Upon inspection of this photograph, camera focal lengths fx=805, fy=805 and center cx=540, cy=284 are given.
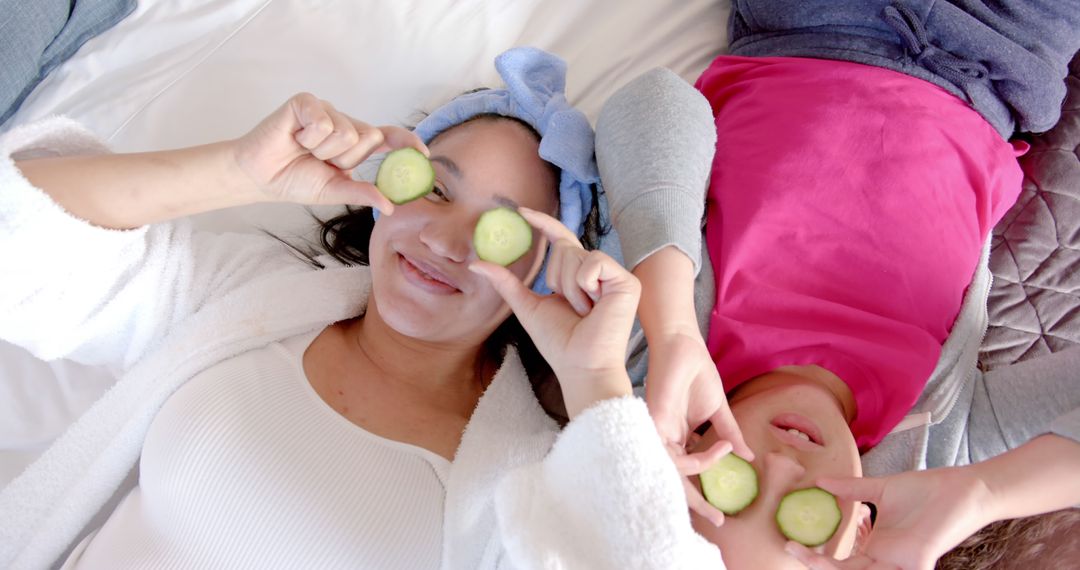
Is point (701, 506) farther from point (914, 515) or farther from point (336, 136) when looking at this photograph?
point (336, 136)

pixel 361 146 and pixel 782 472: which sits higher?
pixel 361 146

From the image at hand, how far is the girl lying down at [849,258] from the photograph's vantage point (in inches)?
49.9

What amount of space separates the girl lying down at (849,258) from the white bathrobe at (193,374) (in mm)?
138

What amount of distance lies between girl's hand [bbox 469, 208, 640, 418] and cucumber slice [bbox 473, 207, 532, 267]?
2.7 inches

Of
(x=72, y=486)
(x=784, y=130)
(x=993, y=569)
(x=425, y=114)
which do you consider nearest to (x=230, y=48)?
(x=425, y=114)

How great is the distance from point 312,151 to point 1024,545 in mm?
1467

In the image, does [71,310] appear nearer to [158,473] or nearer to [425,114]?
[158,473]

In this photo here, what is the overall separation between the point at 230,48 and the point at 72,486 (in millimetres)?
1079

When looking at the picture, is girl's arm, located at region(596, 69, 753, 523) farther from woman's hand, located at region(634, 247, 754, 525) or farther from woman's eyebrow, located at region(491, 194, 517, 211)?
woman's eyebrow, located at region(491, 194, 517, 211)

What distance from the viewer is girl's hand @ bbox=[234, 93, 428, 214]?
126 cm

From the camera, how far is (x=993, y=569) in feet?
4.95

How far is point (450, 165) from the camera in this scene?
4.66 feet

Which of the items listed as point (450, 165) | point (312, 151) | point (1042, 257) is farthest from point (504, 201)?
point (1042, 257)

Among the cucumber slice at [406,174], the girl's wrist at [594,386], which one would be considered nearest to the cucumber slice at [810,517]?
the girl's wrist at [594,386]
